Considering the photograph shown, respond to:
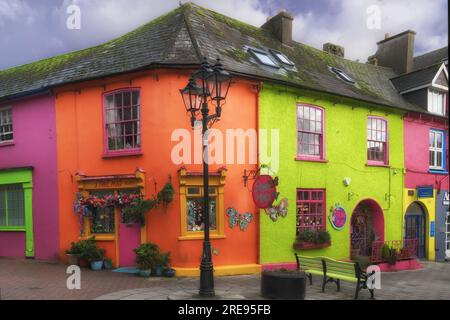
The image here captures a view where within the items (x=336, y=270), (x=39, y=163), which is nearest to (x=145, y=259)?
(x=336, y=270)

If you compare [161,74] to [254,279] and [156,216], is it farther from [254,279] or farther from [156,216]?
[254,279]

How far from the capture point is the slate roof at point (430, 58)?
68.2 feet

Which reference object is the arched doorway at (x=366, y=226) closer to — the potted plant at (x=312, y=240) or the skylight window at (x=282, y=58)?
the potted plant at (x=312, y=240)

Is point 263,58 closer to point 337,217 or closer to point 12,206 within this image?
point 337,217

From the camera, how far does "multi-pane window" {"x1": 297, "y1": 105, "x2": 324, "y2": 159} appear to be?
44.2 ft

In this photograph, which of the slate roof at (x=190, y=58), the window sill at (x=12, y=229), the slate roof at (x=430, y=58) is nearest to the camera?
the slate roof at (x=190, y=58)

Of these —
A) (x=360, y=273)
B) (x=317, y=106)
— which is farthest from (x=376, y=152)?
(x=360, y=273)

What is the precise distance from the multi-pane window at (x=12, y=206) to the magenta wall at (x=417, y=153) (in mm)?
15444

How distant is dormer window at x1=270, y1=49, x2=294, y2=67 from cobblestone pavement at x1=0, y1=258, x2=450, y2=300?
791 centimetres

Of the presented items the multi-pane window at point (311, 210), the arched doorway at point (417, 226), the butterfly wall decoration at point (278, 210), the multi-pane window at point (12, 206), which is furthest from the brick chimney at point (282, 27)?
the multi-pane window at point (12, 206)

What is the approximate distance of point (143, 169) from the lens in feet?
37.4

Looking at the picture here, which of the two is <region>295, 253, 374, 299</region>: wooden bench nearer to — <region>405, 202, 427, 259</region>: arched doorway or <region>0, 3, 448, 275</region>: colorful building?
<region>0, 3, 448, 275</region>: colorful building

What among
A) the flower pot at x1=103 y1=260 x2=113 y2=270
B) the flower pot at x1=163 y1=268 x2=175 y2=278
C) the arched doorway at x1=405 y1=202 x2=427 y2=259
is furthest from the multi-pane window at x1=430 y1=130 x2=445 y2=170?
the flower pot at x1=103 y1=260 x2=113 y2=270

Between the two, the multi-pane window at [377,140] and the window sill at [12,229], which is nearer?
the window sill at [12,229]
